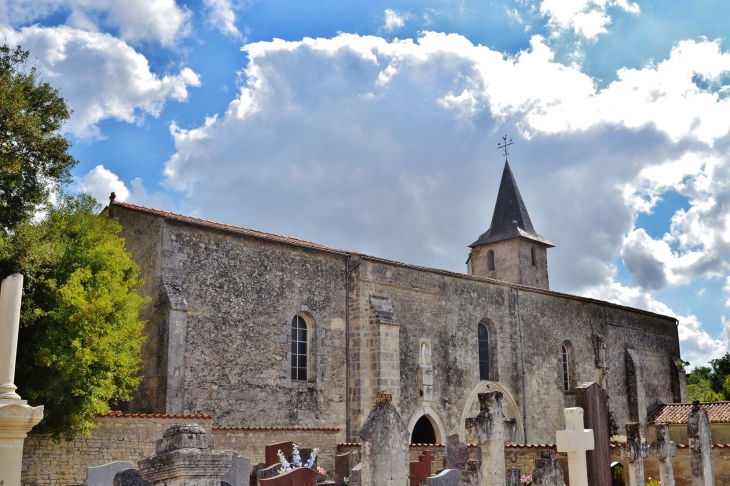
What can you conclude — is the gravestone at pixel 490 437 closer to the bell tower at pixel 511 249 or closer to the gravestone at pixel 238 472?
the gravestone at pixel 238 472

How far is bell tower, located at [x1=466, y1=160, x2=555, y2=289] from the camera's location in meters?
36.2

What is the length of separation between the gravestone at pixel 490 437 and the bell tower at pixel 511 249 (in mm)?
24500

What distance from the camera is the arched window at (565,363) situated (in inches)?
1117

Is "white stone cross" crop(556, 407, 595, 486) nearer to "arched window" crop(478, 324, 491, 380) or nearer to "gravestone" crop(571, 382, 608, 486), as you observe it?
"gravestone" crop(571, 382, 608, 486)

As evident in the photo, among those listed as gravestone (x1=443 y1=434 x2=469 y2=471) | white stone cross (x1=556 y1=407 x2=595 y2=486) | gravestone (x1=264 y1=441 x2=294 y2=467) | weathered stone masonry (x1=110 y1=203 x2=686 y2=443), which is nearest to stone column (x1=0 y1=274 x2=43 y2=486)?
white stone cross (x1=556 y1=407 x2=595 y2=486)

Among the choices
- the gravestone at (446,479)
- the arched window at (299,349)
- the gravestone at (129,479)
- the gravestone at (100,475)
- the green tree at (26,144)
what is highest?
the green tree at (26,144)

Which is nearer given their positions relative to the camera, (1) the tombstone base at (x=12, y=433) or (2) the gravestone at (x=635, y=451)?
(1) the tombstone base at (x=12, y=433)

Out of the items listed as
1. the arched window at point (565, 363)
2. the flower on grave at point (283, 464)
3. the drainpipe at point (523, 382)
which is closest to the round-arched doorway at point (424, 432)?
the drainpipe at point (523, 382)

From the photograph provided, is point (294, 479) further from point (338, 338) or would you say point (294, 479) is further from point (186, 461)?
point (338, 338)

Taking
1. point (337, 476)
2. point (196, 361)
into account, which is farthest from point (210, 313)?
point (337, 476)

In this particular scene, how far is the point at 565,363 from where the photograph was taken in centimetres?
2877

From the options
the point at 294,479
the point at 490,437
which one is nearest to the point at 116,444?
the point at 294,479

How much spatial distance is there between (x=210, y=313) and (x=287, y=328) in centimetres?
247

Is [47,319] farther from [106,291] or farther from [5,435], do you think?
[5,435]
